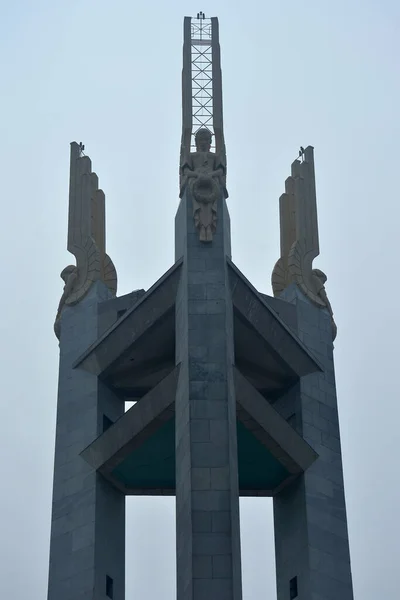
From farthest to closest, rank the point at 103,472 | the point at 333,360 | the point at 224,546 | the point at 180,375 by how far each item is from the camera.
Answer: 1. the point at 333,360
2. the point at 103,472
3. the point at 180,375
4. the point at 224,546

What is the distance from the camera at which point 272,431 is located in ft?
167

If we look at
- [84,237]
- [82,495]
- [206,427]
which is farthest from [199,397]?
[84,237]

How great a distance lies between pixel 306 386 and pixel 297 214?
728 centimetres

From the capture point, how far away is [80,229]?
57.2m

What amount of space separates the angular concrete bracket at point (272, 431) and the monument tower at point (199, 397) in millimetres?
47

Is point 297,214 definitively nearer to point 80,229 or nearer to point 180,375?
point 80,229

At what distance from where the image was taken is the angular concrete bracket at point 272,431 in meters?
49.6

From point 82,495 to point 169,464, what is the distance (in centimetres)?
418

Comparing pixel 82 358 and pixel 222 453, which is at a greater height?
pixel 82 358

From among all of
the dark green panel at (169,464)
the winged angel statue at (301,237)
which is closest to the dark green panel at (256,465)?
the dark green panel at (169,464)

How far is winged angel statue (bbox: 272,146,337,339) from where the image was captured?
2235 inches

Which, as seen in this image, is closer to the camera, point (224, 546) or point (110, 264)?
point (224, 546)

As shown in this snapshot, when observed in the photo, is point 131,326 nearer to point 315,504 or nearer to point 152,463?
point 152,463

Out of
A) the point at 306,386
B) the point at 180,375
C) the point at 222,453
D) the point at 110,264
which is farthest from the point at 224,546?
the point at 110,264
